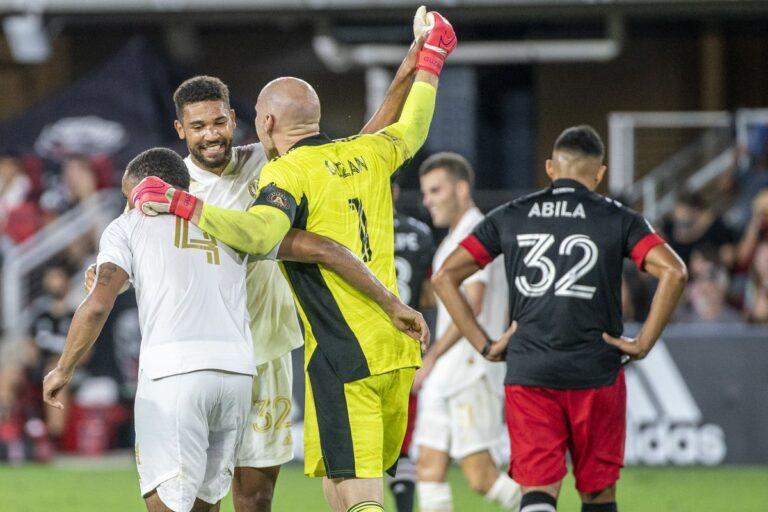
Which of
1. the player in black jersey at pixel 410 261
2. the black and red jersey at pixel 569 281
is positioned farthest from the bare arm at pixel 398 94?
the player in black jersey at pixel 410 261

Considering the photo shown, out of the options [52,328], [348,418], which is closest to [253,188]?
[348,418]

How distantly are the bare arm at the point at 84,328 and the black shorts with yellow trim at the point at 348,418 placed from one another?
941 mm

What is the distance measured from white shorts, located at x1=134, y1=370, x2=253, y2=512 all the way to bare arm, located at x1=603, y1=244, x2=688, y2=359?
1.96m

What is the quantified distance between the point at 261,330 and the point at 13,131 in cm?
1001

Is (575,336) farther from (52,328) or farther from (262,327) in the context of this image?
(52,328)

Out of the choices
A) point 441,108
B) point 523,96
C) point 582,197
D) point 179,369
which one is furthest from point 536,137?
point 179,369

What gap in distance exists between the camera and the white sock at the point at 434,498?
8000mm

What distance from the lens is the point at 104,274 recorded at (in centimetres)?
523

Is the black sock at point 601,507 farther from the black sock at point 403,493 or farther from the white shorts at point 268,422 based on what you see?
the black sock at point 403,493

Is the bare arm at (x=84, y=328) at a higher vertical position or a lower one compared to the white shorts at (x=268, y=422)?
higher

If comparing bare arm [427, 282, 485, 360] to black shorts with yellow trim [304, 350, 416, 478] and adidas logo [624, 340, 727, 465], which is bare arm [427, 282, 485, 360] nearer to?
black shorts with yellow trim [304, 350, 416, 478]

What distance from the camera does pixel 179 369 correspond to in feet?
17.2

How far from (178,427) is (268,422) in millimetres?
1053

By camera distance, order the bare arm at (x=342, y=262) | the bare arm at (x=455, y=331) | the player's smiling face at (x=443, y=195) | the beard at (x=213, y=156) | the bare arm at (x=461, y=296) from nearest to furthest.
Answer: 1. the bare arm at (x=342, y=262)
2. the beard at (x=213, y=156)
3. the bare arm at (x=461, y=296)
4. the bare arm at (x=455, y=331)
5. the player's smiling face at (x=443, y=195)
